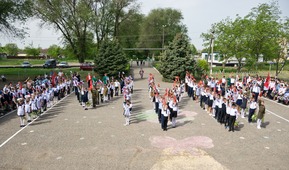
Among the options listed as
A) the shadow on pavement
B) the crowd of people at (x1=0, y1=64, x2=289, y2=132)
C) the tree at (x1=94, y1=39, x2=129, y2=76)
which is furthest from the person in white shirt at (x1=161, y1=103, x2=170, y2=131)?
the tree at (x1=94, y1=39, x2=129, y2=76)

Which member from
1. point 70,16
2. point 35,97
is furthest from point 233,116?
point 70,16

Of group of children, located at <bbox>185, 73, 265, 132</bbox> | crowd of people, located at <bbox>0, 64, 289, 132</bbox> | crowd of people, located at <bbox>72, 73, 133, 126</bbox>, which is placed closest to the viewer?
group of children, located at <bbox>185, 73, 265, 132</bbox>

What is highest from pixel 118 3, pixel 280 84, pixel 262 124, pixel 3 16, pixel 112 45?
pixel 118 3

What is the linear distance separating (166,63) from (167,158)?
21444 millimetres

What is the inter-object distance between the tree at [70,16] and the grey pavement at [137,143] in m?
25.0

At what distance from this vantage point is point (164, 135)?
11.3 metres

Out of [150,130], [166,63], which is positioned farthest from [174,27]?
[150,130]

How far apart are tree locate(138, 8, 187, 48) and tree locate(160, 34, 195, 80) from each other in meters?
32.8

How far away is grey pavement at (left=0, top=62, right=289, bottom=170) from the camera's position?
852 cm

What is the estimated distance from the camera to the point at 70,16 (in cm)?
3653

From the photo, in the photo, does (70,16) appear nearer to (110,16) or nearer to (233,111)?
(110,16)

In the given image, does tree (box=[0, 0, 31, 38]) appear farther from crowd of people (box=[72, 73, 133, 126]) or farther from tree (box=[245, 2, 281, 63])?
tree (box=[245, 2, 281, 63])

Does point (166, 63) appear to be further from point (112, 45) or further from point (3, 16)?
point (3, 16)

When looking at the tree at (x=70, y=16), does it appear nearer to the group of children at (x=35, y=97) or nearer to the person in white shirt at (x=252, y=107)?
the group of children at (x=35, y=97)
